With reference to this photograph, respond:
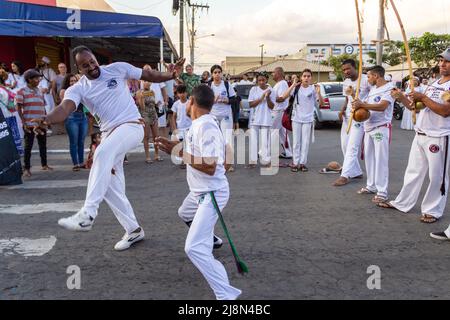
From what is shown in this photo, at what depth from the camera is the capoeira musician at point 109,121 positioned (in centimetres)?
393

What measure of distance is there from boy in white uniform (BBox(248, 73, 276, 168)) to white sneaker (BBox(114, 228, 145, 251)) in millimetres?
4686

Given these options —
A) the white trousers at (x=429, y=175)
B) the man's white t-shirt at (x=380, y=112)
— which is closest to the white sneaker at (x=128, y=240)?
the white trousers at (x=429, y=175)

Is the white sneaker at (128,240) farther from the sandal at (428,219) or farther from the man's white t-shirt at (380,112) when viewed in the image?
the man's white t-shirt at (380,112)

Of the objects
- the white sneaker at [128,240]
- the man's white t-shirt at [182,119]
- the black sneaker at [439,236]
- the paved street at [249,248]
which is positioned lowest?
the paved street at [249,248]

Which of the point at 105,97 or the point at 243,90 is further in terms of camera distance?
the point at 243,90

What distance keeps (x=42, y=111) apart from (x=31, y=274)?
5.02m

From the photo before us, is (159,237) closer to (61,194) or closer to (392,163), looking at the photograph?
(61,194)

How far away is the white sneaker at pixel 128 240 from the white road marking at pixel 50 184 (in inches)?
125

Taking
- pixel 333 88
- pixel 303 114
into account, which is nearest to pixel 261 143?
pixel 303 114

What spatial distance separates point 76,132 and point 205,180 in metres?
5.99

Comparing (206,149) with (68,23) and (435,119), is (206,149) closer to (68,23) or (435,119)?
(435,119)

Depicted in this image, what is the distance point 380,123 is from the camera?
19.6 ft

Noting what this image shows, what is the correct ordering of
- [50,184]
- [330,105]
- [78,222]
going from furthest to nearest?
[330,105]
[50,184]
[78,222]

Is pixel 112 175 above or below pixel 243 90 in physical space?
below
